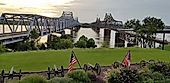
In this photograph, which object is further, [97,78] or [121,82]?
[97,78]

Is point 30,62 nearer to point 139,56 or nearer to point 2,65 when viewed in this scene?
point 2,65

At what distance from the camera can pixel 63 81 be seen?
642 inches

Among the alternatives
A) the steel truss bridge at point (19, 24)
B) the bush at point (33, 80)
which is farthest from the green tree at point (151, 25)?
the bush at point (33, 80)

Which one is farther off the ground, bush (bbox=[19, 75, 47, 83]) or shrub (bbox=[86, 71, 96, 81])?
bush (bbox=[19, 75, 47, 83])

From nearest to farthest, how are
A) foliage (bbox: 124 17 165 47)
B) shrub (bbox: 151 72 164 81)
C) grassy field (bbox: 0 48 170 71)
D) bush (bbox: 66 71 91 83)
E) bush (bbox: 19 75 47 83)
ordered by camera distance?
1. bush (bbox: 19 75 47 83)
2. bush (bbox: 66 71 91 83)
3. shrub (bbox: 151 72 164 81)
4. grassy field (bbox: 0 48 170 71)
5. foliage (bbox: 124 17 165 47)

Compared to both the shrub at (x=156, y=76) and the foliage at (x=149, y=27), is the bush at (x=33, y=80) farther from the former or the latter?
the foliage at (x=149, y=27)

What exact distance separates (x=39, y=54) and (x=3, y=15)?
8883cm

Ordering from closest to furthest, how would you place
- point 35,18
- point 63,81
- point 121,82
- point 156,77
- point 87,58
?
point 63,81
point 121,82
point 156,77
point 87,58
point 35,18

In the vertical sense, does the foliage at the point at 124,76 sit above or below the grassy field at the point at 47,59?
above

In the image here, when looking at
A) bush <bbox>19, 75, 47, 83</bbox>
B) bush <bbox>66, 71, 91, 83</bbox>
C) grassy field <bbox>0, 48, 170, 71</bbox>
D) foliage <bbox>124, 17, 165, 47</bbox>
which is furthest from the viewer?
foliage <bbox>124, 17, 165, 47</bbox>

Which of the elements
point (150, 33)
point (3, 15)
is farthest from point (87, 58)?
point (3, 15)

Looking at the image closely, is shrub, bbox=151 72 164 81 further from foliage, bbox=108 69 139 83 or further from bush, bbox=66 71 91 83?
bush, bbox=66 71 91 83

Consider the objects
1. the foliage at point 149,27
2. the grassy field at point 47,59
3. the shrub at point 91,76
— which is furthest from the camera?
the foliage at point 149,27

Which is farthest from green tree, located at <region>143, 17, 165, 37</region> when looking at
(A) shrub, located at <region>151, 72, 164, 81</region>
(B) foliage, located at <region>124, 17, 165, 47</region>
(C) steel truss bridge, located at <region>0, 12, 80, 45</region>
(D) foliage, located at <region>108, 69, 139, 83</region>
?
(D) foliage, located at <region>108, 69, 139, 83</region>
